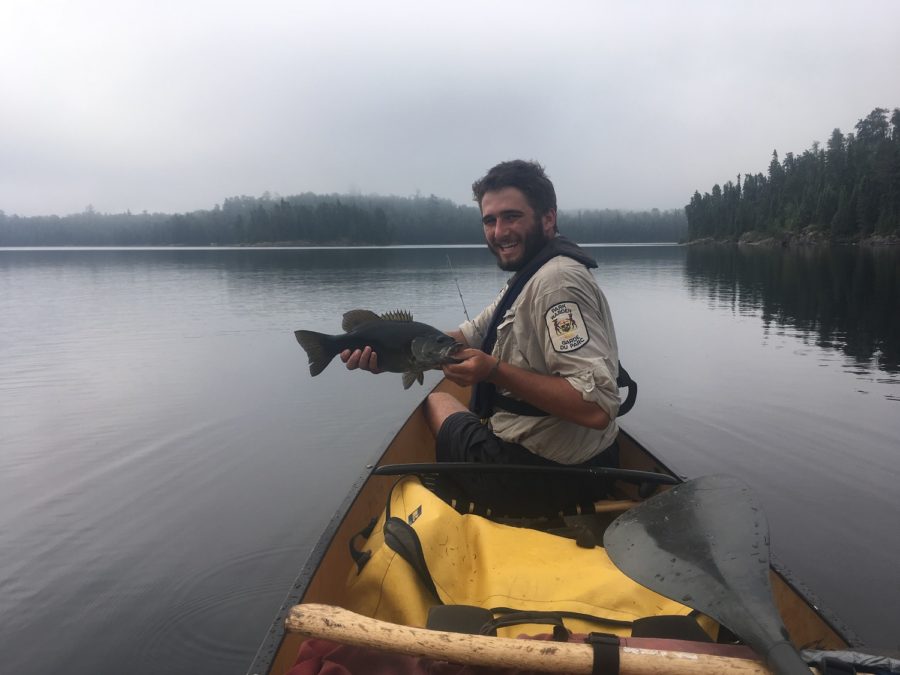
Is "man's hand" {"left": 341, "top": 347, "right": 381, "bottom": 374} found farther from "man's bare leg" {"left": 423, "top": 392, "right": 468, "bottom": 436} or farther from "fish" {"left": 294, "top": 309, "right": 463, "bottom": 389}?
"man's bare leg" {"left": 423, "top": 392, "right": 468, "bottom": 436}

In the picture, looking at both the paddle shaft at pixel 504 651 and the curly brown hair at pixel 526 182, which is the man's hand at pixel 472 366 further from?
the paddle shaft at pixel 504 651

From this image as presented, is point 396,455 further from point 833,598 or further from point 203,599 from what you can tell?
point 833,598

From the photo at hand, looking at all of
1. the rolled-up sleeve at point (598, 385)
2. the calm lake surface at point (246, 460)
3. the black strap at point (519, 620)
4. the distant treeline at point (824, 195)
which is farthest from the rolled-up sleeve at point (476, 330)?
the distant treeline at point (824, 195)

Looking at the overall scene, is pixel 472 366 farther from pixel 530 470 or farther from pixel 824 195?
pixel 824 195

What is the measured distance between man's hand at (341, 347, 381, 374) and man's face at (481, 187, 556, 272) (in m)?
1.20

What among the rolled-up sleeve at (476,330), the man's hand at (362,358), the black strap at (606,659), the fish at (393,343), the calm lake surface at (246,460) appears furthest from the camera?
the rolled-up sleeve at (476,330)

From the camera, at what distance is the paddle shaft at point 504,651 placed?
2.02m

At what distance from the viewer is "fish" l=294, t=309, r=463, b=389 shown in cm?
367

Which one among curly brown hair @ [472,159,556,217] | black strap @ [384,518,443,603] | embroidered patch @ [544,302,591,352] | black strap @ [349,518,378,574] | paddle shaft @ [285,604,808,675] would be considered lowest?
black strap @ [349,518,378,574]

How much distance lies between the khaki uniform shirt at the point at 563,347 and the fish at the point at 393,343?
0.48m

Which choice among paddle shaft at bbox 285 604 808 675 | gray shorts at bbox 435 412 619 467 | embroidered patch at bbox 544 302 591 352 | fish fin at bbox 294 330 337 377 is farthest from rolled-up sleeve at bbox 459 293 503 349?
paddle shaft at bbox 285 604 808 675

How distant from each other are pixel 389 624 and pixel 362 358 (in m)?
2.18

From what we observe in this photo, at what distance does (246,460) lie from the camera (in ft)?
28.1

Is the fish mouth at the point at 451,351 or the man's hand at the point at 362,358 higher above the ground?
the fish mouth at the point at 451,351
